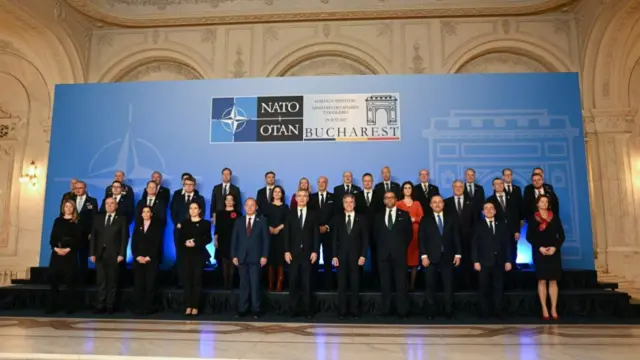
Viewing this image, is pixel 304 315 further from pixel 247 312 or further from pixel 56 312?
pixel 56 312

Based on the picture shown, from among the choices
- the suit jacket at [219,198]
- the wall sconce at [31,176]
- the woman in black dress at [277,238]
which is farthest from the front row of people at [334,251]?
the wall sconce at [31,176]

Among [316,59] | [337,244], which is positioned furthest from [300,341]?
[316,59]

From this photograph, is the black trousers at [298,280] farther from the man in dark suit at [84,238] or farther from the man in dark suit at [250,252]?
the man in dark suit at [84,238]

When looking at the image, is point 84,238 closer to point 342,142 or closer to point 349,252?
point 349,252

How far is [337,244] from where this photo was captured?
5.38m

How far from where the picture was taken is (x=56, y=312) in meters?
5.42

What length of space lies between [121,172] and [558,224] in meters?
5.93

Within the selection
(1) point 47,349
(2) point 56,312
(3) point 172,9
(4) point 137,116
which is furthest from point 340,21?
(1) point 47,349

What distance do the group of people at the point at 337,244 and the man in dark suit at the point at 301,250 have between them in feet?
0.04

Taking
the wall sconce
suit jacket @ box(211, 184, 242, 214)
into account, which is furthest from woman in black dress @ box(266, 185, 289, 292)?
the wall sconce

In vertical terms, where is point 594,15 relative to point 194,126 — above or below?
above

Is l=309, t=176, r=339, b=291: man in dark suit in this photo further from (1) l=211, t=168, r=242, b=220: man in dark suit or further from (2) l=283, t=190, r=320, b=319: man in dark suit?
(1) l=211, t=168, r=242, b=220: man in dark suit

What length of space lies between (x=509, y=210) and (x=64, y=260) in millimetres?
5493

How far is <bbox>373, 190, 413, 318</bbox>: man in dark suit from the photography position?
17.0 feet
